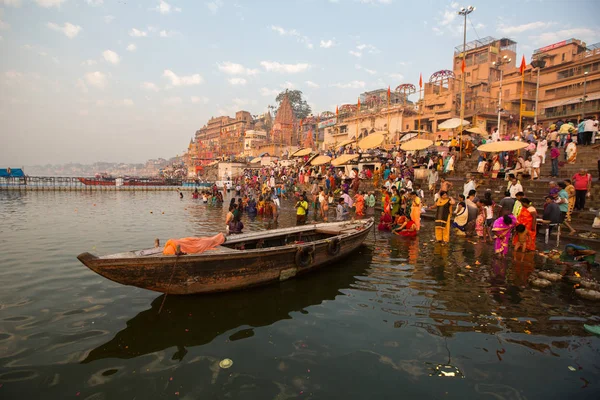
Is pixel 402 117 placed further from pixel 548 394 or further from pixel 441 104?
pixel 548 394

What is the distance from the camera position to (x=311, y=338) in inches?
188

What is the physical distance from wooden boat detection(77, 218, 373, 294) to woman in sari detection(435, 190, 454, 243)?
10.9ft

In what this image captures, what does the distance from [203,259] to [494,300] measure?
5.35 meters

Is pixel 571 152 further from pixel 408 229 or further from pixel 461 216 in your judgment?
pixel 408 229

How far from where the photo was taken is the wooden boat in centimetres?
495

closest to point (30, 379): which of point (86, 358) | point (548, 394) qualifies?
point (86, 358)

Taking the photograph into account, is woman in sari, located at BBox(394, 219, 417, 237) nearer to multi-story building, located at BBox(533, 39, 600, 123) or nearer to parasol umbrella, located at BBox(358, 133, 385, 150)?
parasol umbrella, located at BBox(358, 133, 385, 150)

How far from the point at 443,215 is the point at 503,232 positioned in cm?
166

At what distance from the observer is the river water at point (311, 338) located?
372 cm

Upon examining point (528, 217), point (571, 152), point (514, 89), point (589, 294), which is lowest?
point (589, 294)

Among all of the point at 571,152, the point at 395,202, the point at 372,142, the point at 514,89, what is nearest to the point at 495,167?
the point at 571,152

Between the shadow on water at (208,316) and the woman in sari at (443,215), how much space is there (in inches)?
165

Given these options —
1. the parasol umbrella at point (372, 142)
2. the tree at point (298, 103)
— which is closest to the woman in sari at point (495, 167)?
the parasol umbrella at point (372, 142)

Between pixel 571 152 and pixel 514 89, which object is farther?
pixel 514 89
